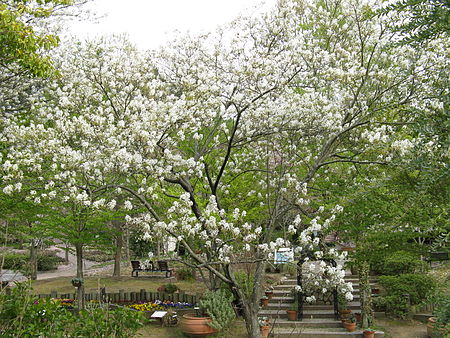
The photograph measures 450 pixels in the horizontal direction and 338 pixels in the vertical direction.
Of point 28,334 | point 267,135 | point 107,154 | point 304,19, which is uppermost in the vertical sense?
point 304,19

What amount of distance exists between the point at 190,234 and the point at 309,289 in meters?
5.92

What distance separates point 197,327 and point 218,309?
0.65 meters

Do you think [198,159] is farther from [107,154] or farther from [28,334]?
[28,334]

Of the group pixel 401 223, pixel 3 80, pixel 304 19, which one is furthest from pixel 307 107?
pixel 3 80

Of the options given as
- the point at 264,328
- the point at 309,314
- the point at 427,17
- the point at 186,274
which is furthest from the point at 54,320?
the point at 186,274

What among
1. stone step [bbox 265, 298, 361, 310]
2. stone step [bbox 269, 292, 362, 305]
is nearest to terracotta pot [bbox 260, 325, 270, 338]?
stone step [bbox 265, 298, 361, 310]

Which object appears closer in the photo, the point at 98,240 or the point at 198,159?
the point at 198,159

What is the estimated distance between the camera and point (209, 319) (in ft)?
32.6

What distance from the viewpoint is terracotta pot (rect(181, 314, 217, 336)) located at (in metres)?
9.83

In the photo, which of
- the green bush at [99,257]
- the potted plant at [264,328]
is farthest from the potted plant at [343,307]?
the green bush at [99,257]

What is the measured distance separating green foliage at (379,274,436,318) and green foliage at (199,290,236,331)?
483cm

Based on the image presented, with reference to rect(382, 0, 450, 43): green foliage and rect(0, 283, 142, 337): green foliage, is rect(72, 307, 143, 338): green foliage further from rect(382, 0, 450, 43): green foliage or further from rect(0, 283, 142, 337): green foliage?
rect(382, 0, 450, 43): green foliage

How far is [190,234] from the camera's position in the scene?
23.2 feet

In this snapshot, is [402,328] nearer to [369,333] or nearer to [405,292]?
[405,292]
